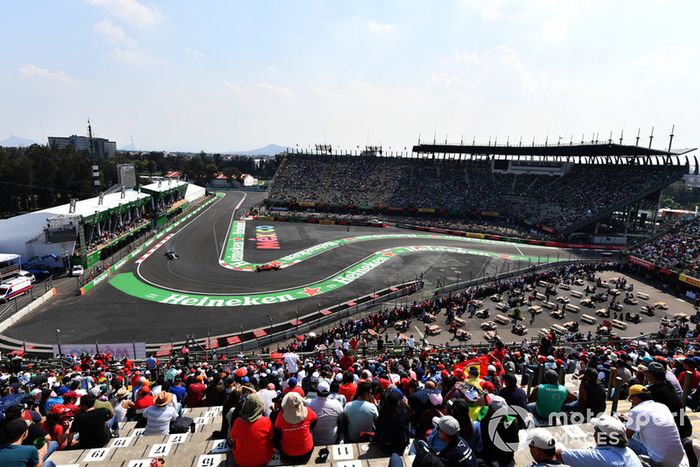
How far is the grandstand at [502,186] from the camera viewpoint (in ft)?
193

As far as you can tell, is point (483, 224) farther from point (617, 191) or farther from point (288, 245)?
point (288, 245)

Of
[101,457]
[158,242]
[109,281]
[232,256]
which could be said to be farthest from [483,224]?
[101,457]

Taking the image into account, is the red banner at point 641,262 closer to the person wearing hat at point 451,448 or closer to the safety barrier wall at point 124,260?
the person wearing hat at point 451,448

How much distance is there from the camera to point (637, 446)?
19.0 ft

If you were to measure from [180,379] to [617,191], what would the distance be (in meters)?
69.0

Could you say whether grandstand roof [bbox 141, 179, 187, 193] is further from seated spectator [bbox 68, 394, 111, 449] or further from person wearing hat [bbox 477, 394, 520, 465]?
person wearing hat [bbox 477, 394, 520, 465]

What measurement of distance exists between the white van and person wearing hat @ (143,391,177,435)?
2954cm

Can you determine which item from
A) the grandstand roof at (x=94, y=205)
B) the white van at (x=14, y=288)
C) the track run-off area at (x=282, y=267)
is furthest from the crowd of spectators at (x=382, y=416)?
the grandstand roof at (x=94, y=205)

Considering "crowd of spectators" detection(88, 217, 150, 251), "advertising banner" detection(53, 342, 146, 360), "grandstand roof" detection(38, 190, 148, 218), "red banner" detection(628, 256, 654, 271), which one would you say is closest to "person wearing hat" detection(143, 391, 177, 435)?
"advertising banner" detection(53, 342, 146, 360)

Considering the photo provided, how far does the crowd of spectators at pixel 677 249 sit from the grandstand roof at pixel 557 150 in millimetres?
14380

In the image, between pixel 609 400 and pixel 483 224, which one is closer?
pixel 609 400

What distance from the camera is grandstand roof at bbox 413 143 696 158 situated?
57625 millimetres

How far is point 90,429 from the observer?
6.63 meters

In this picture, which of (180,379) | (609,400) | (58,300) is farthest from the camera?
(58,300)
